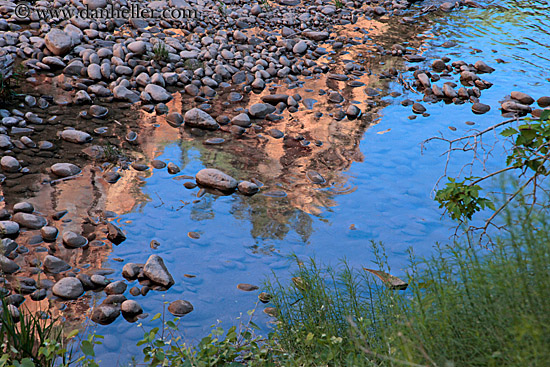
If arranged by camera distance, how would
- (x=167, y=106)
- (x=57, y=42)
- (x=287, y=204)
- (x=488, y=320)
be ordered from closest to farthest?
1. (x=488, y=320)
2. (x=287, y=204)
3. (x=167, y=106)
4. (x=57, y=42)

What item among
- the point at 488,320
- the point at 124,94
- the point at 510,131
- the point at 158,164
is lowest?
the point at 158,164

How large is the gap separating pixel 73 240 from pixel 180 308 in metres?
1.08

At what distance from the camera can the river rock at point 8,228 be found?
12.5 feet

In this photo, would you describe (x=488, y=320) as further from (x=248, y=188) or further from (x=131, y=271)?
(x=248, y=188)

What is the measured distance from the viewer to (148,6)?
29.0ft

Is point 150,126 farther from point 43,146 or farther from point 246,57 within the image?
point 246,57

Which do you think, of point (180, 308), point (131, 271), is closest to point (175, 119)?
point (131, 271)

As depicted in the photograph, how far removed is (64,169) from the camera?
4652 mm

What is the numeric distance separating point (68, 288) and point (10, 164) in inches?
73.5

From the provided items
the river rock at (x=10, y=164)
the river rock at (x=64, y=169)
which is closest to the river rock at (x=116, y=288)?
the river rock at (x=64, y=169)

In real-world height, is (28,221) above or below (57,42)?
below

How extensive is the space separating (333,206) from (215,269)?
131 centimetres

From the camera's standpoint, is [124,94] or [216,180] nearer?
[216,180]

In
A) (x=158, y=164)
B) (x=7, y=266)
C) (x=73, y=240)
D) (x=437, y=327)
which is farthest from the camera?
(x=158, y=164)
